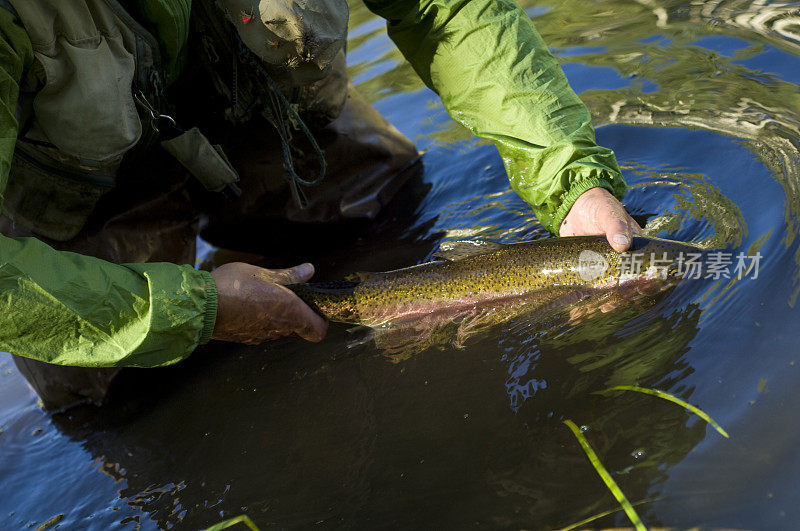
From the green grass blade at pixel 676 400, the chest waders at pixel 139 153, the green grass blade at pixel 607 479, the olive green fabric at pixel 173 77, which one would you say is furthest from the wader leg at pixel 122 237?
the green grass blade at pixel 676 400

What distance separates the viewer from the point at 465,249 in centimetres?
367

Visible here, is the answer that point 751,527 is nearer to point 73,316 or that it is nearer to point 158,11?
point 73,316

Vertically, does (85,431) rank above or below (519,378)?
below

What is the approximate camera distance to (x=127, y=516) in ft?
9.72

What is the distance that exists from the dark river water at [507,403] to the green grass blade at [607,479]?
23 mm

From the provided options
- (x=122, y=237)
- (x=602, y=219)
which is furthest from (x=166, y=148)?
(x=602, y=219)

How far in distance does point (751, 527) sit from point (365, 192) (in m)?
3.48

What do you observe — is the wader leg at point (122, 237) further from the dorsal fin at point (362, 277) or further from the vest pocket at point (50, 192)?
the dorsal fin at point (362, 277)

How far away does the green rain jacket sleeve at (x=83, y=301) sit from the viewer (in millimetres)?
2650

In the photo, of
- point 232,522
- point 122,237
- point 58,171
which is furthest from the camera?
point 122,237

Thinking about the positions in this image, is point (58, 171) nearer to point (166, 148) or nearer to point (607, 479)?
point (166, 148)

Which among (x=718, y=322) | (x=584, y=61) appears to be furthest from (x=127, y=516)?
(x=584, y=61)

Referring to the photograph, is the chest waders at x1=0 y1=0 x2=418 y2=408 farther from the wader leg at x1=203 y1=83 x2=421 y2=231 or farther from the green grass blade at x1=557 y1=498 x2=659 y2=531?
the green grass blade at x1=557 y1=498 x2=659 y2=531

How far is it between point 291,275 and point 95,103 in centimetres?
116
